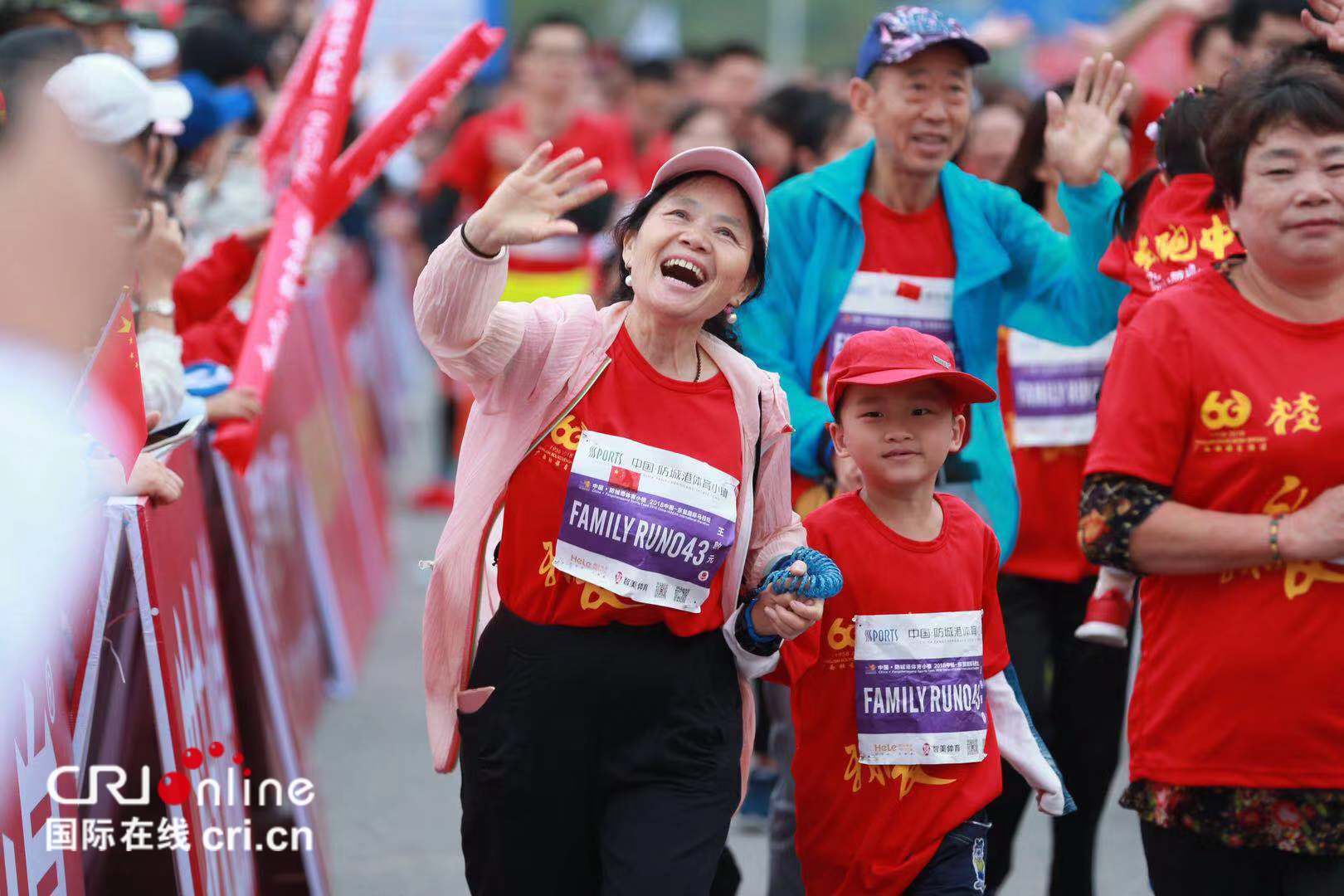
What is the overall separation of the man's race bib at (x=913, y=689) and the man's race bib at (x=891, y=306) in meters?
0.99

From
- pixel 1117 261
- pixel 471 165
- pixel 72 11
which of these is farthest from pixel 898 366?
pixel 471 165

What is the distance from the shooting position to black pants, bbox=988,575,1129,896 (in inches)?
205

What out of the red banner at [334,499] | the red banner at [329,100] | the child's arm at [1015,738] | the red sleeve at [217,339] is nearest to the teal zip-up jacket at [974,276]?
the child's arm at [1015,738]

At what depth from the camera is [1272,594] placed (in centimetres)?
349

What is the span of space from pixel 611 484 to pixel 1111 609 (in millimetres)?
1141

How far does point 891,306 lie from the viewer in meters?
4.77

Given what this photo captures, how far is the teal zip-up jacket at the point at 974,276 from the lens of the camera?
4.75 m

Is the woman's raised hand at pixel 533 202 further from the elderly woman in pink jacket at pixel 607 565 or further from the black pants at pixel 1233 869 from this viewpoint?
the black pants at pixel 1233 869

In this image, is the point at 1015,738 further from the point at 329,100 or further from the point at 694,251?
the point at 329,100

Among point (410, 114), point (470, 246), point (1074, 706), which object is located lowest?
point (1074, 706)

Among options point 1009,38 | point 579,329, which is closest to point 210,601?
point 579,329

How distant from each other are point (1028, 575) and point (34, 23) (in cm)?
397

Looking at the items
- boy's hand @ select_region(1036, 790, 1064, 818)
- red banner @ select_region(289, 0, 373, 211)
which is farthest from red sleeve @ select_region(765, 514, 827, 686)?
red banner @ select_region(289, 0, 373, 211)

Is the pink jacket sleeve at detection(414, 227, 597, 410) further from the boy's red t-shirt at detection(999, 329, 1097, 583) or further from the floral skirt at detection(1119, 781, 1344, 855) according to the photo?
the boy's red t-shirt at detection(999, 329, 1097, 583)
